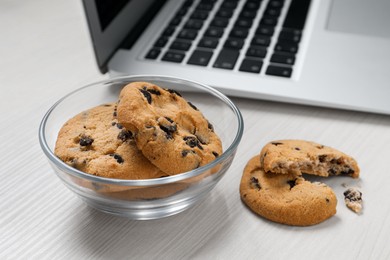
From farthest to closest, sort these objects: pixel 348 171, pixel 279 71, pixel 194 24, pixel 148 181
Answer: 1. pixel 194 24
2. pixel 279 71
3. pixel 348 171
4. pixel 148 181

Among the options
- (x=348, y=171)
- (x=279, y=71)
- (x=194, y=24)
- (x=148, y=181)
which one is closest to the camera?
(x=148, y=181)

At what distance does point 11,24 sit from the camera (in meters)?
0.94

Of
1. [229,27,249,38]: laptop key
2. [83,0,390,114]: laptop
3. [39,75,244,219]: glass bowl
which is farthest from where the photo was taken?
[229,27,249,38]: laptop key

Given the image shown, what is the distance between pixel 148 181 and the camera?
446 millimetres

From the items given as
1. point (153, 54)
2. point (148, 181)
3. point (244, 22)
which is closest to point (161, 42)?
point (153, 54)

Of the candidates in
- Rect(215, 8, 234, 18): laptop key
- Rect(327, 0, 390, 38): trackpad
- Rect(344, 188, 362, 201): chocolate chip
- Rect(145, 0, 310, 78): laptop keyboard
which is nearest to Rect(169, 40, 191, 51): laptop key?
Rect(145, 0, 310, 78): laptop keyboard

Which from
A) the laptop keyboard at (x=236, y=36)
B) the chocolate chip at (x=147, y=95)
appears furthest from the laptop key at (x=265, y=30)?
the chocolate chip at (x=147, y=95)

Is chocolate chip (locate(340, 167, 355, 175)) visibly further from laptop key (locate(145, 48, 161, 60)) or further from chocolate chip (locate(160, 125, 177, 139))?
laptop key (locate(145, 48, 161, 60))

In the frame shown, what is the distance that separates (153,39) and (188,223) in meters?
0.35

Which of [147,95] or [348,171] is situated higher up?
[147,95]

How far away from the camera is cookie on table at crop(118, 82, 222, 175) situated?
46cm

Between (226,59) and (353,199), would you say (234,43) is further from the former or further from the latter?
(353,199)

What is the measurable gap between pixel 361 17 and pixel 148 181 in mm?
485

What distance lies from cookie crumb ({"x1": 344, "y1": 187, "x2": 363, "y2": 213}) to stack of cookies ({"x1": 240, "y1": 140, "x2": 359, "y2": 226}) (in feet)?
0.08
